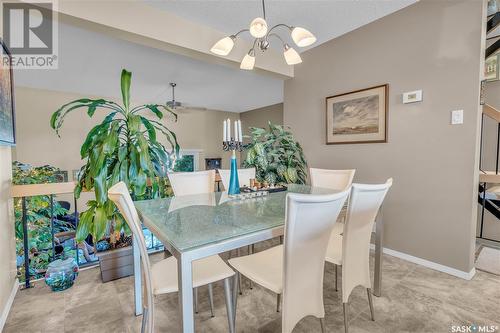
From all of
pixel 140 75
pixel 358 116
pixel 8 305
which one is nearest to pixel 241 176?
pixel 358 116

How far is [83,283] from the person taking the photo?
201cm

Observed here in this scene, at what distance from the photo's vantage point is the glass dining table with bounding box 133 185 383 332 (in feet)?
2.96

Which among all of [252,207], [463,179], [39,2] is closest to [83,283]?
[252,207]

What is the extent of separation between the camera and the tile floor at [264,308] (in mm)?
1498

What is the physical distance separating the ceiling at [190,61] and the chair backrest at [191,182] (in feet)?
5.35

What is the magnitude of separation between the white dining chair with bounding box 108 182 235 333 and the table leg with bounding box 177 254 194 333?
28cm

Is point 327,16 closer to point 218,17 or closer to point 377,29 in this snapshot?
point 377,29

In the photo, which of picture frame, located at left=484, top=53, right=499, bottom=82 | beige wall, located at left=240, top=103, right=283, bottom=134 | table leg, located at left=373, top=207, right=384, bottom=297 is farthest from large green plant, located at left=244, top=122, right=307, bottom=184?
beige wall, located at left=240, top=103, right=283, bottom=134

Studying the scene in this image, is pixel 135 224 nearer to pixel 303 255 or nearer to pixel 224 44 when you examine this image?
pixel 303 255

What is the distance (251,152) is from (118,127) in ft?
4.61

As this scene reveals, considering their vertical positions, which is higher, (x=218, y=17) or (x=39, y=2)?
(x=218, y=17)

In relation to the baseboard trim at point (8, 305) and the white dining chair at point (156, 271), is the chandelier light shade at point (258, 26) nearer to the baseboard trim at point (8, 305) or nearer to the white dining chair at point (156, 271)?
the white dining chair at point (156, 271)

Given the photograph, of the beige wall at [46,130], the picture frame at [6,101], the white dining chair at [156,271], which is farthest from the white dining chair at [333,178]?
the beige wall at [46,130]

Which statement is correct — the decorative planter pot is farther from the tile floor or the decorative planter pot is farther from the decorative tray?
the decorative tray
